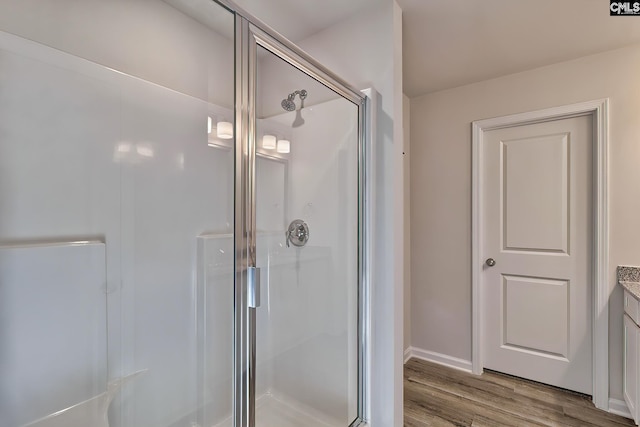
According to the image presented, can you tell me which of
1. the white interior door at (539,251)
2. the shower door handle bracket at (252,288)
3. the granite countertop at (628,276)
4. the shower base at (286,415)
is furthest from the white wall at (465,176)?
the shower door handle bracket at (252,288)

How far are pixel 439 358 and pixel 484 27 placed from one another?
259 cm

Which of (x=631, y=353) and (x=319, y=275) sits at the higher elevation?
(x=319, y=275)

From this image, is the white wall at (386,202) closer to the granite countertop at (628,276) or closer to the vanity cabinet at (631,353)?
the vanity cabinet at (631,353)

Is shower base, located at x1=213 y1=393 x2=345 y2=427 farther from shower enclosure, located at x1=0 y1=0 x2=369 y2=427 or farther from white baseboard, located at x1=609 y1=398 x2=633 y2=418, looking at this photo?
white baseboard, located at x1=609 y1=398 x2=633 y2=418

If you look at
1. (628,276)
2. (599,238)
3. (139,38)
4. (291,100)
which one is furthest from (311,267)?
(628,276)

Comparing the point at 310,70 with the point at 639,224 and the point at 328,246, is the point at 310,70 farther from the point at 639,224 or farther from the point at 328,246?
the point at 639,224

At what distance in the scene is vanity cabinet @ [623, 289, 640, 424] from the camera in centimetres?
172

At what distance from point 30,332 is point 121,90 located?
104cm

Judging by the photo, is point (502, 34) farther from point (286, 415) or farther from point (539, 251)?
point (286, 415)

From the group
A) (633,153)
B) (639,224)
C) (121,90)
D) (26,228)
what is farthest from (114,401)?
(633,153)

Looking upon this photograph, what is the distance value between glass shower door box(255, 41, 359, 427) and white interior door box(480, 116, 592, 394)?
1491 mm

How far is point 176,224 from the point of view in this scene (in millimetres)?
1535

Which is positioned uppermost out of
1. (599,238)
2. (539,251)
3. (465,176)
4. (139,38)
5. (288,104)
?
(139,38)

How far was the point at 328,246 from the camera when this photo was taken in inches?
70.4
